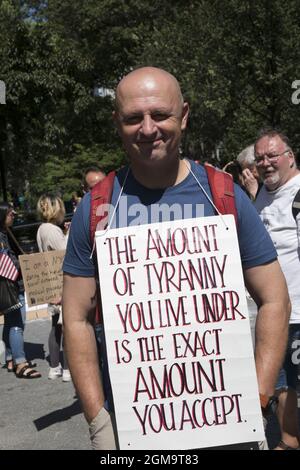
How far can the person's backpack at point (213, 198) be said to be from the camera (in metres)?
2.20

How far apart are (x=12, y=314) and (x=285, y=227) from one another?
3.54 metres

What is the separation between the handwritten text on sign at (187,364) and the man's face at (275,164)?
1.88m

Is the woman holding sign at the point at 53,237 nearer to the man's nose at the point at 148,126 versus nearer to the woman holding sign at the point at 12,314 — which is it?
the woman holding sign at the point at 12,314

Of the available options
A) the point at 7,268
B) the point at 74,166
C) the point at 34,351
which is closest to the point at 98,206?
the point at 7,268

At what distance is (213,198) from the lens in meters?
2.21

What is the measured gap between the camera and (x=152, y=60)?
19.9 meters

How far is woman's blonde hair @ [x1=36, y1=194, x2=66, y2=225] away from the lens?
21.3 feet

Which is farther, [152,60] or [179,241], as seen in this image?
[152,60]

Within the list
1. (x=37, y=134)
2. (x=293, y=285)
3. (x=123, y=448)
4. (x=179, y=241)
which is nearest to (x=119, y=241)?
(x=179, y=241)

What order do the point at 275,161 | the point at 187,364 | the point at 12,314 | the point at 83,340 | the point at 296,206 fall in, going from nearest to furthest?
the point at 187,364 → the point at 83,340 → the point at 296,206 → the point at 275,161 → the point at 12,314

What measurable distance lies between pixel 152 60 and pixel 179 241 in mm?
18456

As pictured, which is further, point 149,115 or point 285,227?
point 285,227

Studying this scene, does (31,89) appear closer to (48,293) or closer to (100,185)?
(48,293)

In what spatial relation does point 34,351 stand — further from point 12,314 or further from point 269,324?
point 269,324
